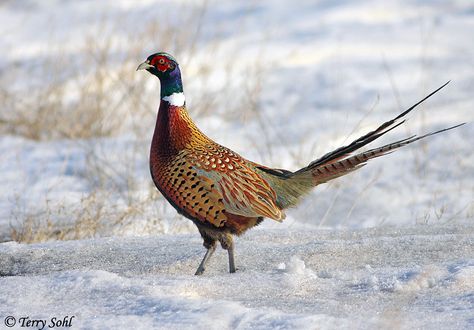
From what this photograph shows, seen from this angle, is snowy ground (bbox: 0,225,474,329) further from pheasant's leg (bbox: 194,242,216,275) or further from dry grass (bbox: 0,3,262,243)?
dry grass (bbox: 0,3,262,243)

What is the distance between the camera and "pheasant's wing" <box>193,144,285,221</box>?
3.88 m

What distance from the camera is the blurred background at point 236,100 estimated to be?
19.7 feet

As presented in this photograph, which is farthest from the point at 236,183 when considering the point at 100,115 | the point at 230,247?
the point at 100,115

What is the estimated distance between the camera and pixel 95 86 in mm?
7883

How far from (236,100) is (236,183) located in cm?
438

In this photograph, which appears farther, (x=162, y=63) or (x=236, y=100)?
(x=236, y=100)

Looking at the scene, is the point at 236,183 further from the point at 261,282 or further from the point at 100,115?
the point at 100,115

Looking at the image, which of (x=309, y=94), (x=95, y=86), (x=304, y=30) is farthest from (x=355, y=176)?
(x=304, y=30)

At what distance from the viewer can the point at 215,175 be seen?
3.90 metres

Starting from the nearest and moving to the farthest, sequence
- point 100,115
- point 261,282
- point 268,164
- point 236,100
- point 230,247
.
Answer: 1. point 261,282
2. point 230,247
3. point 268,164
4. point 100,115
5. point 236,100

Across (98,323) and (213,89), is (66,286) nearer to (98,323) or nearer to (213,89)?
(98,323)

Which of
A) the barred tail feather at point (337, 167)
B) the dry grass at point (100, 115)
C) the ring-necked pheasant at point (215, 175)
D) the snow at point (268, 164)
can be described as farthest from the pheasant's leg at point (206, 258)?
the dry grass at point (100, 115)

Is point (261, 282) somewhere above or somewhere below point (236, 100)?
below

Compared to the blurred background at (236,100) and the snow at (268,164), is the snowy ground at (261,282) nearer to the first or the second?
the snow at (268,164)
